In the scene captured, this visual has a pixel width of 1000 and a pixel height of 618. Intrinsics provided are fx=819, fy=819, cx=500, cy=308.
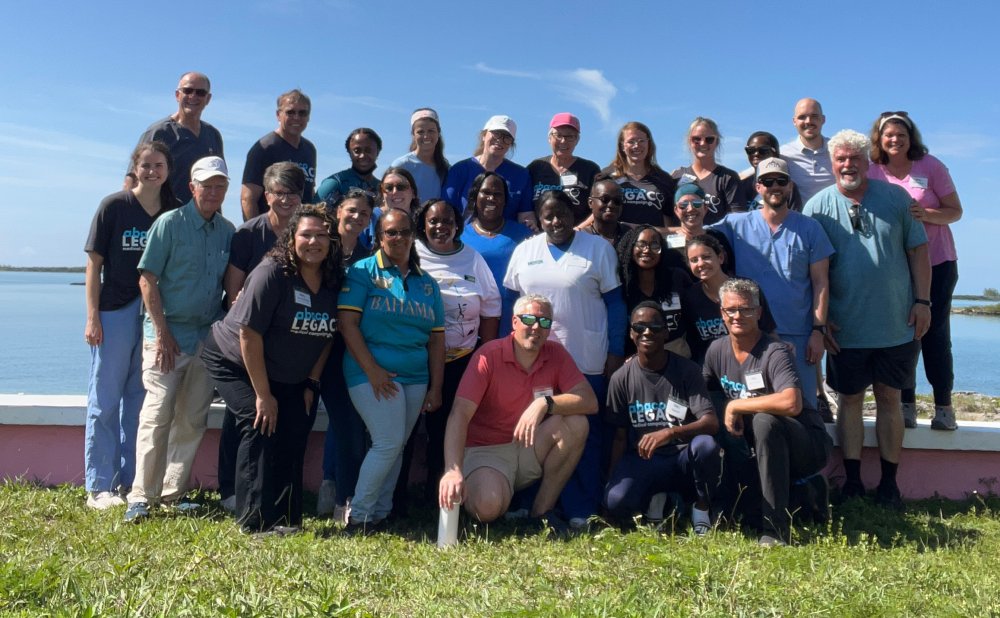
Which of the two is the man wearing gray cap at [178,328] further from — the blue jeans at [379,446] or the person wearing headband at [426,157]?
the person wearing headband at [426,157]

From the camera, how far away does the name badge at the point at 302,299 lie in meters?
4.62

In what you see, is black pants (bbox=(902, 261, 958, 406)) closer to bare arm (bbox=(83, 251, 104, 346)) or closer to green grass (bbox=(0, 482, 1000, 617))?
green grass (bbox=(0, 482, 1000, 617))

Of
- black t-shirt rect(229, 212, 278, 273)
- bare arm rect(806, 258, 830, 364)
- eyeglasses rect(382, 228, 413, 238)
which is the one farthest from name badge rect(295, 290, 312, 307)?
bare arm rect(806, 258, 830, 364)

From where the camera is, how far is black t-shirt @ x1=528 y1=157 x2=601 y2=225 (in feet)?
20.4

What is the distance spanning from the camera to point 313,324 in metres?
4.67

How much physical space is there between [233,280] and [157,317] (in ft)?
1.66

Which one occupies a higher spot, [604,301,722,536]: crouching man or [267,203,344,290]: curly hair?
[267,203,344,290]: curly hair

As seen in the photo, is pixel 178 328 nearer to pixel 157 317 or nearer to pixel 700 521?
pixel 157 317

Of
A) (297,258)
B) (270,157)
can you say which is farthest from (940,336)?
(270,157)

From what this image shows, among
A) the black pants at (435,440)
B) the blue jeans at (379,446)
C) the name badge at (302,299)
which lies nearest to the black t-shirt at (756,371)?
the black pants at (435,440)

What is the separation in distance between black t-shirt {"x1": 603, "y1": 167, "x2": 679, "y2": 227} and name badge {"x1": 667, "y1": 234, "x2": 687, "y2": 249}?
1.52ft

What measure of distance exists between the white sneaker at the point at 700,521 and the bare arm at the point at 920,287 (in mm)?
2071

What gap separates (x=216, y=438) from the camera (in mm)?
5883

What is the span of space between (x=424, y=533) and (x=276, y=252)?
1837mm
